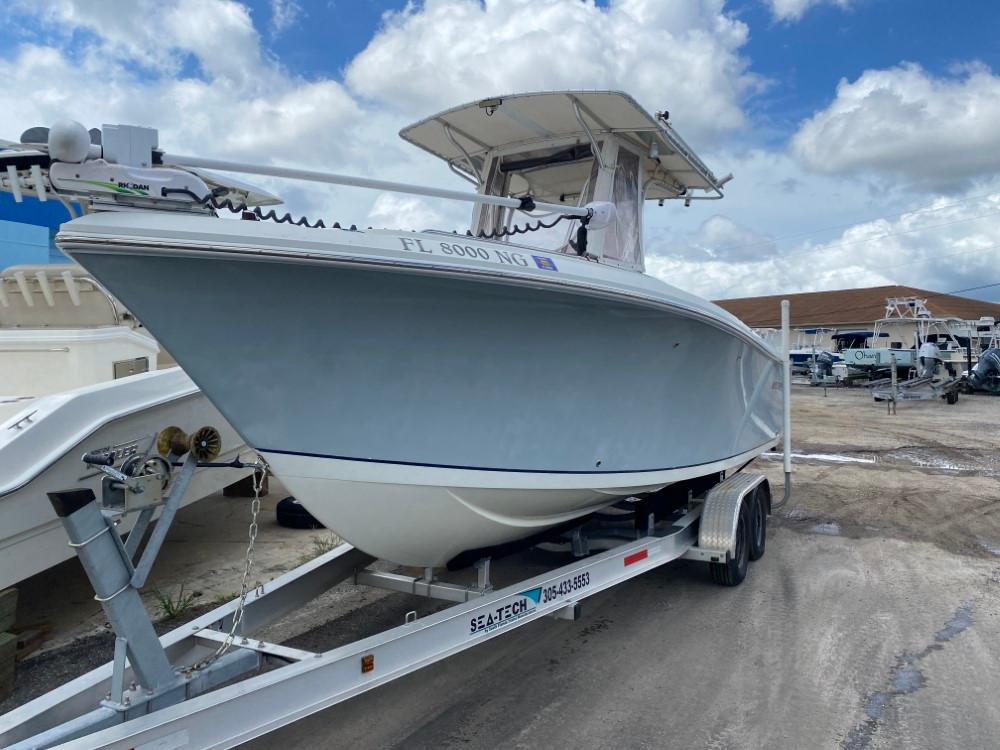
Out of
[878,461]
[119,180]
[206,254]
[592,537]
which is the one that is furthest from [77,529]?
[878,461]

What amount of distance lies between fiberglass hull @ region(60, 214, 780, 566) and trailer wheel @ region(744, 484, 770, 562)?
1864mm

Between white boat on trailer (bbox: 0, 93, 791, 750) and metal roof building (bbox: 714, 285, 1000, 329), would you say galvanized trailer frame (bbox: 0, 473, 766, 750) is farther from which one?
metal roof building (bbox: 714, 285, 1000, 329)

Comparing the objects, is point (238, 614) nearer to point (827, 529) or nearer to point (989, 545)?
point (827, 529)

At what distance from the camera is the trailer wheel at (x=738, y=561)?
4832mm

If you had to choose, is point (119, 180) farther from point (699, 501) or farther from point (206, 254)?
point (699, 501)

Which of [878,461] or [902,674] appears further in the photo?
[878,461]

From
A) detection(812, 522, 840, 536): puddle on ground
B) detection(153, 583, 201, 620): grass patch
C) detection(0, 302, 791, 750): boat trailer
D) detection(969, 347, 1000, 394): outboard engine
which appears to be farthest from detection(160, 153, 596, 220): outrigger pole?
detection(969, 347, 1000, 394): outboard engine

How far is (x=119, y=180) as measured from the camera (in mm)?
2443

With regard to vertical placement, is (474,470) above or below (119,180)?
below

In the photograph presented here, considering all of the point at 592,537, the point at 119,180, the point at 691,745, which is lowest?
the point at 691,745

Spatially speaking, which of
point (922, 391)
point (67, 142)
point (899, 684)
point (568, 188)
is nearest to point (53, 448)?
Answer: point (67, 142)

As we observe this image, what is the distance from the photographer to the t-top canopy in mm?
4328

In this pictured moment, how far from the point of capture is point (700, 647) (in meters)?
4.02

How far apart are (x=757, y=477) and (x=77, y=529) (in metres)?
4.69
